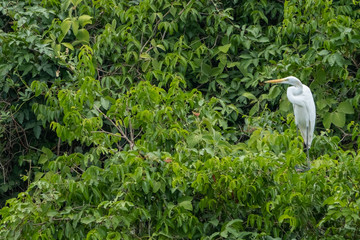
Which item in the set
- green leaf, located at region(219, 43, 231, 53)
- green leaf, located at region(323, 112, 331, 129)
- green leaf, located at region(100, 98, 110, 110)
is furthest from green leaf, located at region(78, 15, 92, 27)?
→ green leaf, located at region(323, 112, 331, 129)

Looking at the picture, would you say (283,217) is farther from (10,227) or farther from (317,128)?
(317,128)

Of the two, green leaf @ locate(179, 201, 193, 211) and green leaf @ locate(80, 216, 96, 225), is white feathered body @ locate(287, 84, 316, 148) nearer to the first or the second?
green leaf @ locate(179, 201, 193, 211)

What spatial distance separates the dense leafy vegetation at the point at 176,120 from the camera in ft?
12.2

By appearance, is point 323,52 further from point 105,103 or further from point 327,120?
point 105,103

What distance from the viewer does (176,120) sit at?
4.18 meters

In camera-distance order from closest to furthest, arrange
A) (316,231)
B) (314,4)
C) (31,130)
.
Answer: (316,231)
(314,4)
(31,130)

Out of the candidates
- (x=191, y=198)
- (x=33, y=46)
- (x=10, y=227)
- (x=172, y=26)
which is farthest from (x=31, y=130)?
(x=191, y=198)

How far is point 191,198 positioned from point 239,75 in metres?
1.92

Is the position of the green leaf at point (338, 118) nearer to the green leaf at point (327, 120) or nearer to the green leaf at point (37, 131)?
the green leaf at point (327, 120)

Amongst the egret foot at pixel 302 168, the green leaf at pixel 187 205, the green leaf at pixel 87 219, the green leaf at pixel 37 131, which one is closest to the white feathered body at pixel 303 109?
the egret foot at pixel 302 168

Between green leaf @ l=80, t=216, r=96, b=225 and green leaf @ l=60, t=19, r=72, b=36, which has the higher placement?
green leaf @ l=60, t=19, r=72, b=36

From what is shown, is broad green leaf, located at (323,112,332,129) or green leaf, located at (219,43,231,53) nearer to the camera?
broad green leaf, located at (323,112,332,129)

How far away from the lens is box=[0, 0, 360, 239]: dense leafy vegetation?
12.2 feet

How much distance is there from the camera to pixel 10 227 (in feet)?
12.8
